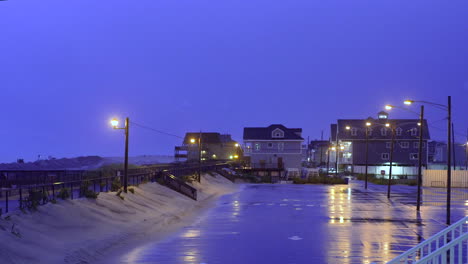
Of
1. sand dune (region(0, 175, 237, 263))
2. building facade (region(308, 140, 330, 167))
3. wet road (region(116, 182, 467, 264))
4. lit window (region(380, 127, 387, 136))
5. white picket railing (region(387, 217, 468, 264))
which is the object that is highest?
lit window (region(380, 127, 387, 136))

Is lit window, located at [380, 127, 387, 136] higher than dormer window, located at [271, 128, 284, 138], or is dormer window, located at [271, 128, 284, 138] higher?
lit window, located at [380, 127, 387, 136]

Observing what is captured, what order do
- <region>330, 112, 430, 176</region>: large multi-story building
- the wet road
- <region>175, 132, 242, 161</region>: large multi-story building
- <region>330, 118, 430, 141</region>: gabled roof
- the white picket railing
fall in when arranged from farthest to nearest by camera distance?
<region>175, 132, 242, 161</region>: large multi-story building → <region>330, 118, 430, 141</region>: gabled roof → <region>330, 112, 430, 176</region>: large multi-story building → the wet road → the white picket railing

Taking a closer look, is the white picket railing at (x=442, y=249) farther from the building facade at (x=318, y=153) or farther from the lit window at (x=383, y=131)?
the building facade at (x=318, y=153)

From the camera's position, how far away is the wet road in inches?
595

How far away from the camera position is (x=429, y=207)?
32.3m

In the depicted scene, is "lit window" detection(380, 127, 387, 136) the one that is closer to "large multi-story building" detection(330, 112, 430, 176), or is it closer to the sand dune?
"large multi-story building" detection(330, 112, 430, 176)

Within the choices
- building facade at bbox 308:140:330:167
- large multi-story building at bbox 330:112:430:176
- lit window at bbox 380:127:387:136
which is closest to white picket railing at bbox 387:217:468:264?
large multi-story building at bbox 330:112:430:176

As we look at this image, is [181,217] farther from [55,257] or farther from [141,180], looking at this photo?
[55,257]

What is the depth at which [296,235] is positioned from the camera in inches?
761

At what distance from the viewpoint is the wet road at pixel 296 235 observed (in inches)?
595

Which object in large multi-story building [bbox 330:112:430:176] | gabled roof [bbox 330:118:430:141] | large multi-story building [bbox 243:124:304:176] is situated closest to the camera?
large multi-story building [bbox 243:124:304:176]

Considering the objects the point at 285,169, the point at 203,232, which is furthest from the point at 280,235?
the point at 285,169

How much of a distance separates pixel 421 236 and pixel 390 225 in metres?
3.32

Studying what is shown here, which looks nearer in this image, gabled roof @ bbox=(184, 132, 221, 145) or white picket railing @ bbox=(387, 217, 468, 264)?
white picket railing @ bbox=(387, 217, 468, 264)
